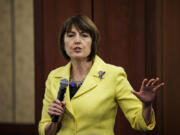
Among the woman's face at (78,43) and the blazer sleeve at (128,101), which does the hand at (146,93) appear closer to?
the blazer sleeve at (128,101)

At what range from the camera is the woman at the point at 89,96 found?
127 centimetres

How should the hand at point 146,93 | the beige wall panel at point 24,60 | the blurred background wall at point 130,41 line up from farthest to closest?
the beige wall panel at point 24,60 → the blurred background wall at point 130,41 → the hand at point 146,93

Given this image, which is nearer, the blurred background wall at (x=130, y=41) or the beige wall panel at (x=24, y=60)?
the blurred background wall at (x=130, y=41)

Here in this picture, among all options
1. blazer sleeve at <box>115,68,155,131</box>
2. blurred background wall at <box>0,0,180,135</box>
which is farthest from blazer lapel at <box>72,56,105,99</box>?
blurred background wall at <box>0,0,180,135</box>

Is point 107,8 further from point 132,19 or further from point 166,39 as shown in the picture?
point 166,39

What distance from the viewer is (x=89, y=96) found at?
50.8 inches

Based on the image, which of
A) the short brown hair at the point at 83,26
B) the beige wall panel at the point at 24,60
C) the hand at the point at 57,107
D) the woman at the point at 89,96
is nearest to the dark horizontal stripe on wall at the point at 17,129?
the beige wall panel at the point at 24,60

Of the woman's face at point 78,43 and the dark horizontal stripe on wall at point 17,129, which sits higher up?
the woman's face at point 78,43

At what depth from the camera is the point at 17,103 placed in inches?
168

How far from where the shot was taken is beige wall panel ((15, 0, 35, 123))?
13.8 feet

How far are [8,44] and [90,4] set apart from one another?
7.53 feet

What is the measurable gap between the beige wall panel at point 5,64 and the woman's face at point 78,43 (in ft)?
10.4

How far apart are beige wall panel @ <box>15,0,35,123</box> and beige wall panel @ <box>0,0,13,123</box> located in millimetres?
150

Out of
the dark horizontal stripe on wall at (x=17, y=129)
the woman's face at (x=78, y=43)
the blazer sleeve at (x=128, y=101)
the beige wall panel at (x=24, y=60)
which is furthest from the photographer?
the beige wall panel at (x=24, y=60)
